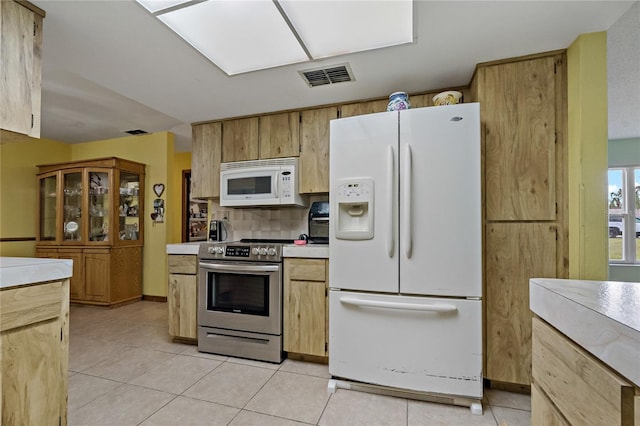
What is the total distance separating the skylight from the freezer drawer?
1.61m

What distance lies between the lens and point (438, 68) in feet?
7.02

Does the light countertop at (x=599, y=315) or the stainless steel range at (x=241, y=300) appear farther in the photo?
the stainless steel range at (x=241, y=300)

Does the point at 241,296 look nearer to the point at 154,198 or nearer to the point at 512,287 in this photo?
the point at 512,287

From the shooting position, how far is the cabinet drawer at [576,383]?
1.61 ft

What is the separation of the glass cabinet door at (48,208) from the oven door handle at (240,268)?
3590mm

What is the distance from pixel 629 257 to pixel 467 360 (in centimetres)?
486

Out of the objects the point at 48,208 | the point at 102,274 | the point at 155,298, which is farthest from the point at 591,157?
the point at 48,208

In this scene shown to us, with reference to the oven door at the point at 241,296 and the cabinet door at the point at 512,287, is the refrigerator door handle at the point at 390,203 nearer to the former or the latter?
the cabinet door at the point at 512,287

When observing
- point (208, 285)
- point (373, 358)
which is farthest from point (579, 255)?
point (208, 285)

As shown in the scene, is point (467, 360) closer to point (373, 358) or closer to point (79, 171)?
point (373, 358)

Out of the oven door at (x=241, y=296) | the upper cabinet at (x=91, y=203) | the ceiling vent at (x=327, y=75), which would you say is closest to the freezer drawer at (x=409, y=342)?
the oven door at (x=241, y=296)

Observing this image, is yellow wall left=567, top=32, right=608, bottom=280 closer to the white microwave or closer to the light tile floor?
the light tile floor

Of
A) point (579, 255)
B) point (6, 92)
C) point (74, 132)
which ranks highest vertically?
point (74, 132)

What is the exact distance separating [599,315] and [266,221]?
2.84 m
